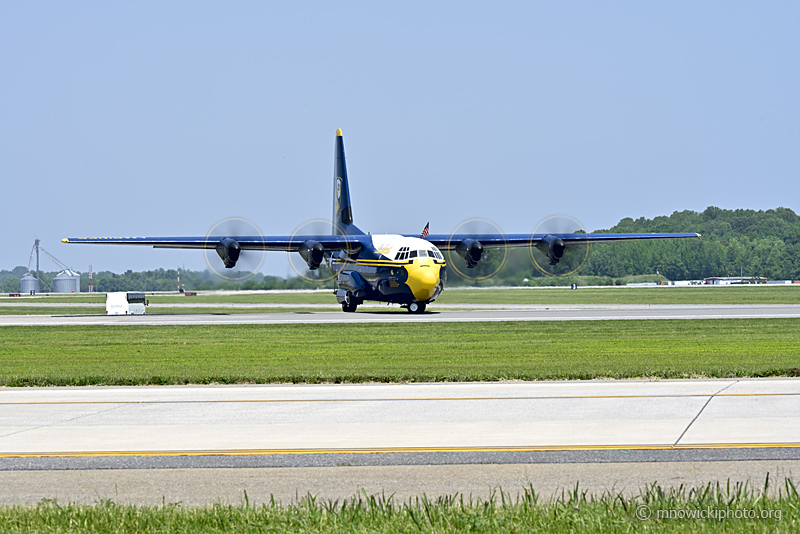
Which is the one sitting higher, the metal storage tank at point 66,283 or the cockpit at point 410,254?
the cockpit at point 410,254

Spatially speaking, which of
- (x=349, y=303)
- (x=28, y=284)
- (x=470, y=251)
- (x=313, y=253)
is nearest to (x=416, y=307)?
(x=349, y=303)

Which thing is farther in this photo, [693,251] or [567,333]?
[693,251]

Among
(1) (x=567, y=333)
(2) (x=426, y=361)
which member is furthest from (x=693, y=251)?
(2) (x=426, y=361)

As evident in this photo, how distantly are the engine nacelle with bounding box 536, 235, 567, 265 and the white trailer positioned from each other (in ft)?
83.2

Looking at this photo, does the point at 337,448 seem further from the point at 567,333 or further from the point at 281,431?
the point at 567,333

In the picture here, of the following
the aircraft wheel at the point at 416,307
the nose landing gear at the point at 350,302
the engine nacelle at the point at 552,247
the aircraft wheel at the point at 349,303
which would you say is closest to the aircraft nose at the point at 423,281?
the aircraft wheel at the point at 416,307

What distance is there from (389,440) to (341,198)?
1861 inches

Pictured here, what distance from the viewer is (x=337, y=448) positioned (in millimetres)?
10031

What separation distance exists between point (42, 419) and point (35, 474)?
13.0ft

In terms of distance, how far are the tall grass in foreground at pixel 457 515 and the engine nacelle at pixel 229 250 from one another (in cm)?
4101

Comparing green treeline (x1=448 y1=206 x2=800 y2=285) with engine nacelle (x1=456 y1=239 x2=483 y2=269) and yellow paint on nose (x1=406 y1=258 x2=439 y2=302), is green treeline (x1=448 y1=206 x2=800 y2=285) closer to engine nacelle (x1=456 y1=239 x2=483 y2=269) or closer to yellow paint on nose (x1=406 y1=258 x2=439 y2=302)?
engine nacelle (x1=456 y1=239 x2=483 y2=269)

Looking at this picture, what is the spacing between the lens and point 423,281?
1786 inches

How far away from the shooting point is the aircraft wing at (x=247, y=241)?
160 ft

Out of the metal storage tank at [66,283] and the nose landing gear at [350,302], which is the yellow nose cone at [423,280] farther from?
the metal storage tank at [66,283]
